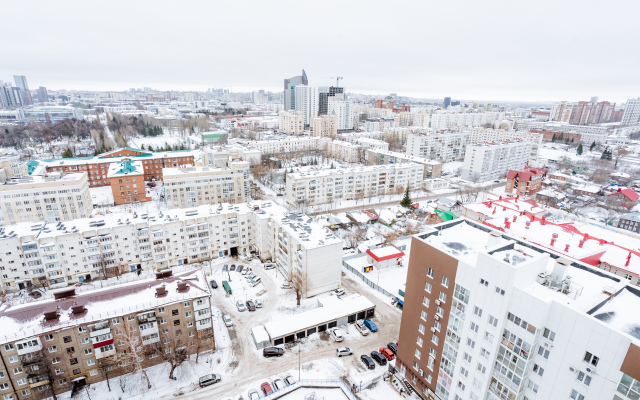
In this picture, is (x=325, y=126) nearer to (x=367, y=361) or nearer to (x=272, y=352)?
(x=272, y=352)

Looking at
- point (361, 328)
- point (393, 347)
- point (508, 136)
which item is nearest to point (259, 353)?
point (361, 328)

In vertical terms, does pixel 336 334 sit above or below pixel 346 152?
below

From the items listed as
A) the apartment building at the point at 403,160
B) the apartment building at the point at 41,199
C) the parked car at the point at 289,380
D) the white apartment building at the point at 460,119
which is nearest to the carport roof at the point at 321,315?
the parked car at the point at 289,380

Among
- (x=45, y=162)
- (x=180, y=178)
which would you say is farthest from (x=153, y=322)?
(x=45, y=162)

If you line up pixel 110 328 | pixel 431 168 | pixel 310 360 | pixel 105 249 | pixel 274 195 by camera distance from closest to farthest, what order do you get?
1. pixel 110 328
2. pixel 310 360
3. pixel 105 249
4. pixel 274 195
5. pixel 431 168

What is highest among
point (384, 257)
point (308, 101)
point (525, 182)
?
point (308, 101)

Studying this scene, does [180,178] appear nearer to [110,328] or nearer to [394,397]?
[110,328]
